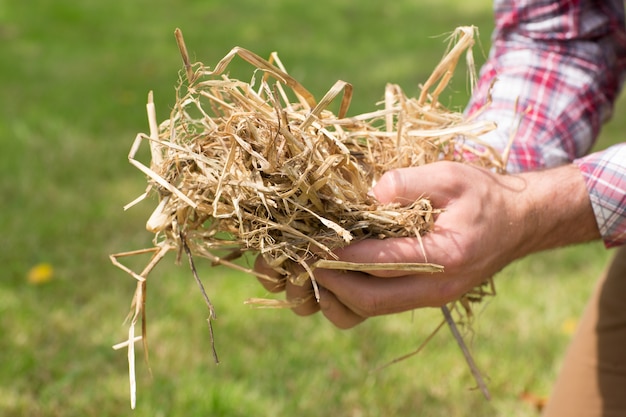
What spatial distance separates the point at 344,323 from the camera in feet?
5.82

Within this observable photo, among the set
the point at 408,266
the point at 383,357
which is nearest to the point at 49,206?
the point at 383,357

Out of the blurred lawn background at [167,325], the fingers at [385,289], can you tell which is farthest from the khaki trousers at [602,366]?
the fingers at [385,289]

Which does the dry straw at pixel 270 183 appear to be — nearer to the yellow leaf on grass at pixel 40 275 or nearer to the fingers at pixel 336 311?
the fingers at pixel 336 311

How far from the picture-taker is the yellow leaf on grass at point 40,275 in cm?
315

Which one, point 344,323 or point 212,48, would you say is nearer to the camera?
point 344,323

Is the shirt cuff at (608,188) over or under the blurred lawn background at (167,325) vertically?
over

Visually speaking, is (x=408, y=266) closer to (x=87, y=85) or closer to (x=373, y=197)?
(x=373, y=197)

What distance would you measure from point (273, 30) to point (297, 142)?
650 cm

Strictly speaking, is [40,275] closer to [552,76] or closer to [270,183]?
[270,183]

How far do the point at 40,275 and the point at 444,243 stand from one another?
2183 millimetres

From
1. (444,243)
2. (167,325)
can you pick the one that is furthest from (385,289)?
(167,325)

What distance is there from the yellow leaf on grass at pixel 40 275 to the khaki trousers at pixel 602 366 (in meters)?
2.12

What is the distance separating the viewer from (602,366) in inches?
91.2

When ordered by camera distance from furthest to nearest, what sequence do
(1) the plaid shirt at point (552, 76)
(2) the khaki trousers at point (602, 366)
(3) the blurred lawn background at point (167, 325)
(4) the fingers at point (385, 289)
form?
(3) the blurred lawn background at point (167, 325), (2) the khaki trousers at point (602, 366), (1) the plaid shirt at point (552, 76), (4) the fingers at point (385, 289)
